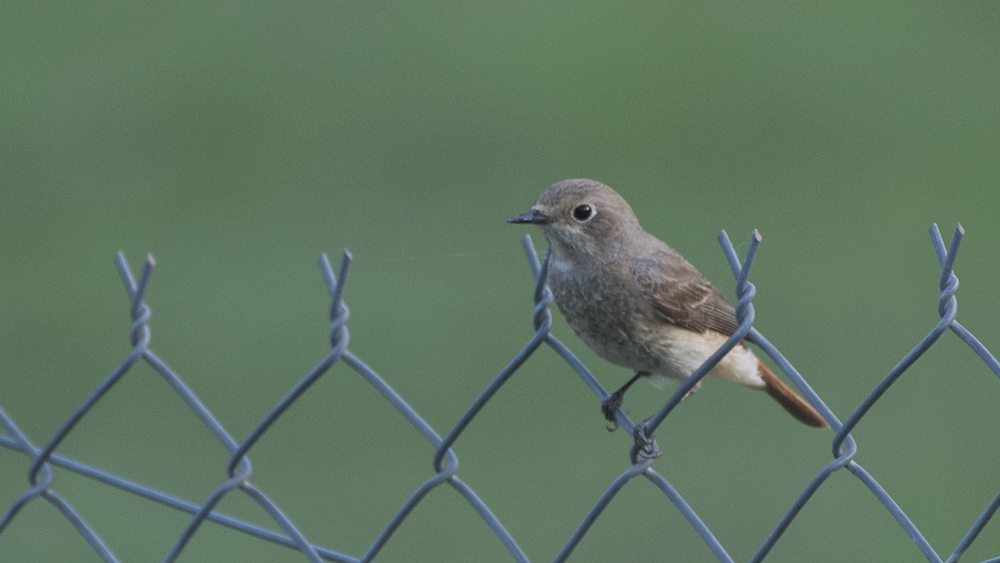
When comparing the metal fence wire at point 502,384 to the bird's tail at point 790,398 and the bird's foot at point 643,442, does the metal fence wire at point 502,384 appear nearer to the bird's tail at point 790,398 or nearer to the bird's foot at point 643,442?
the bird's foot at point 643,442

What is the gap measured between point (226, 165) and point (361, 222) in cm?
105

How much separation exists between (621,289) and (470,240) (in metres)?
3.11

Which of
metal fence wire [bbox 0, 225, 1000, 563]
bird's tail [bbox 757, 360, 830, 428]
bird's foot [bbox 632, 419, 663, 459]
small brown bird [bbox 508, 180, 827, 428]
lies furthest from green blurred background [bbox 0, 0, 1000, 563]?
bird's foot [bbox 632, 419, 663, 459]

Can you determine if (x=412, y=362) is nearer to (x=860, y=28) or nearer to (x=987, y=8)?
(x=860, y=28)

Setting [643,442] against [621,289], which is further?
[621,289]

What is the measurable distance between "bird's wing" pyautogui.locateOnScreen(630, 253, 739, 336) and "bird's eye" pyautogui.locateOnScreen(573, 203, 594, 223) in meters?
0.21

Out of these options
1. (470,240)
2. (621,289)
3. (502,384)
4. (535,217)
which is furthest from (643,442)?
(470,240)

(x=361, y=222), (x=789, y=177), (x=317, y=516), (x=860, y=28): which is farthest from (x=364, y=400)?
(x=860, y=28)

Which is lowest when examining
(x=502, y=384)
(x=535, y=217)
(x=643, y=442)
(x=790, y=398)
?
(x=790, y=398)

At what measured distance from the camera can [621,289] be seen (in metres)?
3.72

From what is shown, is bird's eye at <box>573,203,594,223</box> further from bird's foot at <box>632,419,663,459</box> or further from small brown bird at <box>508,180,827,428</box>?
bird's foot at <box>632,419,663,459</box>

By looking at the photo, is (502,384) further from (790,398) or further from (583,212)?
(790,398)

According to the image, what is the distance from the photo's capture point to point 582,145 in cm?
739

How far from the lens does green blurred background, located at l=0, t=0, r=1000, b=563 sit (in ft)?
17.8
